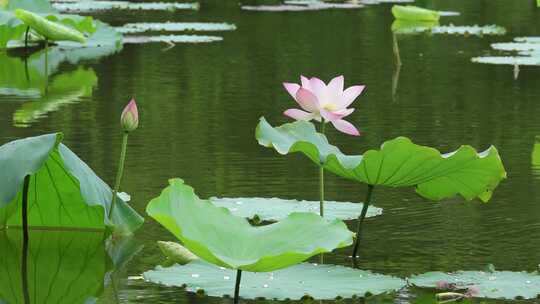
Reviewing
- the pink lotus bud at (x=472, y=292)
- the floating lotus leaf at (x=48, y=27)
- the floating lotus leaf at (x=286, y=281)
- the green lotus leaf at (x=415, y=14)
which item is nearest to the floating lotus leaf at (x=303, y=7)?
the green lotus leaf at (x=415, y=14)

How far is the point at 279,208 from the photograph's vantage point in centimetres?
281

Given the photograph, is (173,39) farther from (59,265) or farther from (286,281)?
(286,281)

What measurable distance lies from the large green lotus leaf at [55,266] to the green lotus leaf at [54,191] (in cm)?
3

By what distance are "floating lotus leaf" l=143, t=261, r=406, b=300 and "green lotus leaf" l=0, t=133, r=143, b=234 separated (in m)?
0.20

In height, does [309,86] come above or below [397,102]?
above

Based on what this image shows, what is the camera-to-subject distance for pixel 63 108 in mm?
4715

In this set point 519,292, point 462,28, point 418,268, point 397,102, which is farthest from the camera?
point 462,28

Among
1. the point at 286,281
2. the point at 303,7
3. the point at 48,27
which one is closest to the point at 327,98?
the point at 286,281

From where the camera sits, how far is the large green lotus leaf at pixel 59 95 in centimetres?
447

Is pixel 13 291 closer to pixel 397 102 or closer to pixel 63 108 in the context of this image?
pixel 63 108

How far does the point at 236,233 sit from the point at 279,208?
2.55ft

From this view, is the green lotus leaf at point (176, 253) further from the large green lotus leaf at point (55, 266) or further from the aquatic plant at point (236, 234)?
the aquatic plant at point (236, 234)

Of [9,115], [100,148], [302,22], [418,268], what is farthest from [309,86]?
[302,22]

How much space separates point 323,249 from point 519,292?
0.41 metres
